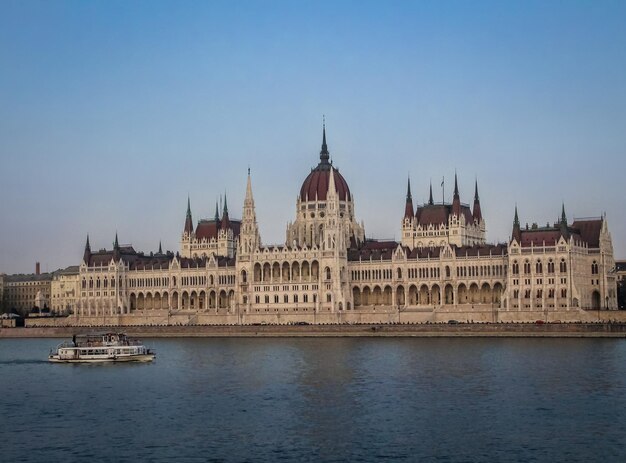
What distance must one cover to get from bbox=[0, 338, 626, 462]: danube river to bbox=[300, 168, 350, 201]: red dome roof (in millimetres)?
66181

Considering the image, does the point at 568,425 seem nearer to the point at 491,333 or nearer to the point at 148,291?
the point at 491,333

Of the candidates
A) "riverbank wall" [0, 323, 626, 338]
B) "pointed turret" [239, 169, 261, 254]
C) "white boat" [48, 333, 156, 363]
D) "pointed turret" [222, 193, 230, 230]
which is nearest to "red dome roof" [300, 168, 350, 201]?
"pointed turret" [239, 169, 261, 254]

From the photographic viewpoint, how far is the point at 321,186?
534 feet

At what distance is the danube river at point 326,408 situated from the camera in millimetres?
49188

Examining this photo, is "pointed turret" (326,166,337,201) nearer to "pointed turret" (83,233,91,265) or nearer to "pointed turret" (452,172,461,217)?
"pointed turret" (452,172,461,217)

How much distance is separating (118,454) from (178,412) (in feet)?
38.3

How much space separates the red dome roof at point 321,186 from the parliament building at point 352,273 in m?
0.19

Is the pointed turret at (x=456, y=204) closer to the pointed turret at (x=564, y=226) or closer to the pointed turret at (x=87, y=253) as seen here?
the pointed turret at (x=564, y=226)

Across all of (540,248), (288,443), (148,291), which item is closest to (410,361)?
(288,443)

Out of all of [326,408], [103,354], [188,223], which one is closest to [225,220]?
[188,223]

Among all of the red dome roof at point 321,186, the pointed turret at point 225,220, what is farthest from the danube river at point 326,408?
the pointed turret at point 225,220

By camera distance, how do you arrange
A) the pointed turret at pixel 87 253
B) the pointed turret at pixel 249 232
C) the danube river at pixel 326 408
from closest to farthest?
the danube river at pixel 326 408 < the pointed turret at pixel 249 232 < the pointed turret at pixel 87 253

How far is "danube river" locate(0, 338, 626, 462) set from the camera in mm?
49188

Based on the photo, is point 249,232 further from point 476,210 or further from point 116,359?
point 116,359
